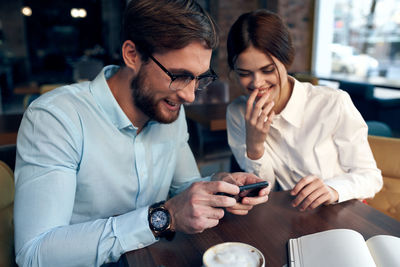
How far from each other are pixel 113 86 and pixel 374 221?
1.02 m

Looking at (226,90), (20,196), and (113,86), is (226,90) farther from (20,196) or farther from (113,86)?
(20,196)

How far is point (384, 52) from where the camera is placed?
631 centimetres

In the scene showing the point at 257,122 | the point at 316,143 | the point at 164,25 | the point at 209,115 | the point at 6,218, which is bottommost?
the point at 209,115

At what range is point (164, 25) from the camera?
3.75 feet

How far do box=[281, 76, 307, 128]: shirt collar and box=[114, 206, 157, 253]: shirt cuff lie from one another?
89 centimetres

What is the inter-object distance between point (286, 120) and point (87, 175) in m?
0.92

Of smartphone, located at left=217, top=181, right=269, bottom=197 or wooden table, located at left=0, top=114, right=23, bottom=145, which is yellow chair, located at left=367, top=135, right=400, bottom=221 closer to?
smartphone, located at left=217, top=181, right=269, bottom=197

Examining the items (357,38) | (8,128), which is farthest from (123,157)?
(357,38)

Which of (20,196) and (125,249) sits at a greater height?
(20,196)

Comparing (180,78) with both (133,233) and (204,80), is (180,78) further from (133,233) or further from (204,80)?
(133,233)

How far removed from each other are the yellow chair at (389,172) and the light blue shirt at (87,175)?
901mm

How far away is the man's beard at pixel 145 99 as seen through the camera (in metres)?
1.21

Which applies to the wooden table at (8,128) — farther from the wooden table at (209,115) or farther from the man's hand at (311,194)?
the man's hand at (311,194)

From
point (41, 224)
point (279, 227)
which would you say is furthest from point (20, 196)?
point (279, 227)
